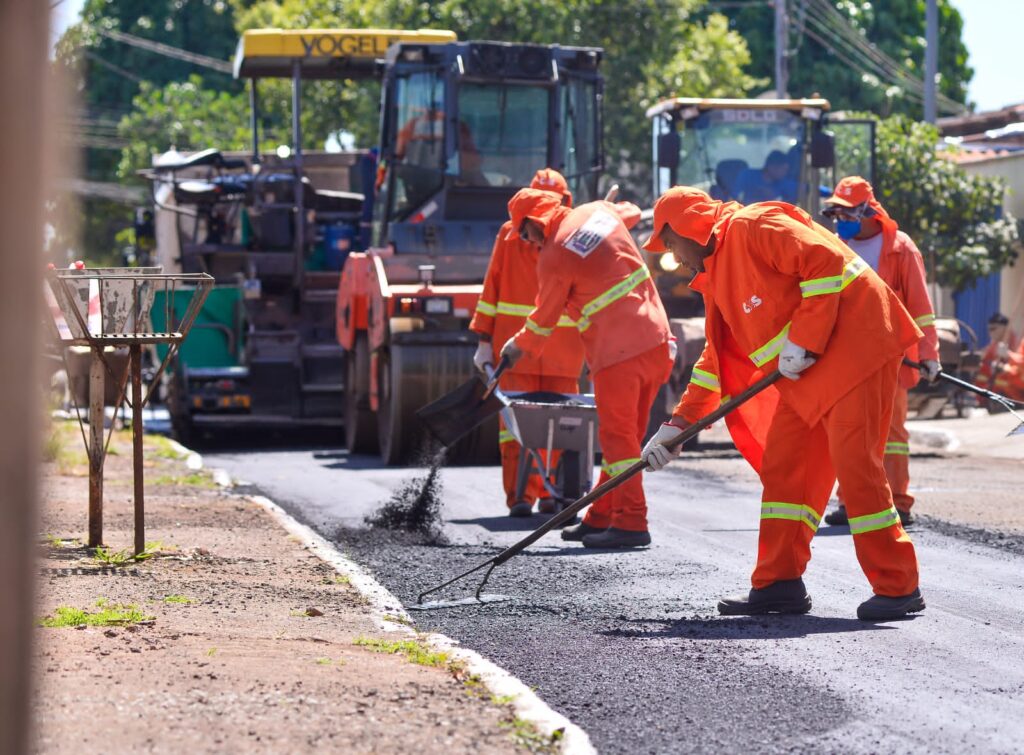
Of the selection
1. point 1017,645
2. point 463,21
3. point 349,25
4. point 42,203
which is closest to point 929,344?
point 1017,645

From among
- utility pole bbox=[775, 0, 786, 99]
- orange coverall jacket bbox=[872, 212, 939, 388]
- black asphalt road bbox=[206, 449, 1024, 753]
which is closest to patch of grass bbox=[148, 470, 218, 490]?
black asphalt road bbox=[206, 449, 1024, 753]

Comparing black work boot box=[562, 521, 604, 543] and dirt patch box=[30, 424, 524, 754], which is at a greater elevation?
dirt patch box=[30, 424, 524, 754]

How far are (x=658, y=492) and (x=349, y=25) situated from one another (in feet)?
71.9

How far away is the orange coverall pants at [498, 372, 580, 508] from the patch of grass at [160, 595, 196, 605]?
12.0 feet

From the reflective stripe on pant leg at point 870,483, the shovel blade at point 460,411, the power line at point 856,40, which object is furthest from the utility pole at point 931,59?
the reflective stripe on pant leg at point 870,483

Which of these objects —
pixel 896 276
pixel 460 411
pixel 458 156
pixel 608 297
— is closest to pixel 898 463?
pixel 896 276

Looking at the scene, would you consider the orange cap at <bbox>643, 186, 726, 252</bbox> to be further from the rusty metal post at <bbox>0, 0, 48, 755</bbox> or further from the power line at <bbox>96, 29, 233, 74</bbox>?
the power line at <bbox>96, 29, 233, 74</bbox>

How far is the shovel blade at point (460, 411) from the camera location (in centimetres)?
1009

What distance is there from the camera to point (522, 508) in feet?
34.1

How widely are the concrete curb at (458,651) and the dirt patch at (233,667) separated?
2.6 inches

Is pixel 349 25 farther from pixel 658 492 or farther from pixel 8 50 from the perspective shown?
pixel 8 50

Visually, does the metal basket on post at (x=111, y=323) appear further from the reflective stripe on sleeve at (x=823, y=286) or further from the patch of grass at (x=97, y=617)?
the reflective stripe on sleeve at (x=823, y=286)

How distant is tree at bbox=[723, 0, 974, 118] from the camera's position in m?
41.5

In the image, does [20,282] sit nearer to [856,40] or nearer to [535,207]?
[535,207]
